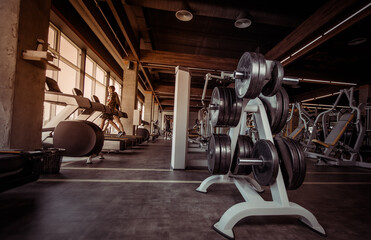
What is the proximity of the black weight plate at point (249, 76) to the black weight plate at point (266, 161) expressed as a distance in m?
0.33

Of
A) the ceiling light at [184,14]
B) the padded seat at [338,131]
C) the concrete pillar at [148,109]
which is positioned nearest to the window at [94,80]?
the concrete pillar at [148,109]

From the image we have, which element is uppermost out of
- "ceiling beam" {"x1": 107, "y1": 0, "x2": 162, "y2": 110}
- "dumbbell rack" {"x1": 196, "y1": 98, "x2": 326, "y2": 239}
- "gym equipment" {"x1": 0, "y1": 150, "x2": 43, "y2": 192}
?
"ceiling beam" {"x1": 107, "y1": 0, "x2": 162, "y2": 110}

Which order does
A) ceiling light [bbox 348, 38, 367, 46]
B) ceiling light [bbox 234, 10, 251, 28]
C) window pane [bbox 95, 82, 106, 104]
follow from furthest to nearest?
window pane [bbox 95, 82, 106, 104]
ceiling light [bbox 348, 38, 367, 46]
ceiling light [bbox 234, 10, 251, 28]

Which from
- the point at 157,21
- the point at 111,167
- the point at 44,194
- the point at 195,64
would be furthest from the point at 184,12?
the point at 44,194

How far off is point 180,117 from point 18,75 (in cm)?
179

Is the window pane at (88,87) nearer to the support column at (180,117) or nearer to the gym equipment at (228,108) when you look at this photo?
the support column at (180,117)

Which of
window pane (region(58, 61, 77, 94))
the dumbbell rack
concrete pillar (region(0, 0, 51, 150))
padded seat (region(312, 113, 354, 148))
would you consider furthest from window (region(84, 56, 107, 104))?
padded seat (region(312, 113, 354, 148))

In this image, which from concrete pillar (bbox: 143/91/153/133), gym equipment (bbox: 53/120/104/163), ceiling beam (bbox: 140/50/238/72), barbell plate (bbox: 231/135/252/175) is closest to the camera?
barbell plate (bbox: 231/135/252/175)

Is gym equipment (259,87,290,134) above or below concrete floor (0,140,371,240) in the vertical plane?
above

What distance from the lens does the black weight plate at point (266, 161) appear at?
1058 millimetres

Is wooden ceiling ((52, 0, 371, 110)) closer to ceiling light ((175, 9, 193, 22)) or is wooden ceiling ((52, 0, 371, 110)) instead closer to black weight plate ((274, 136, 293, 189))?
ceiling light ((175, 9, 193, 22))

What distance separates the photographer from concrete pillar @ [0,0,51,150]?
64.1 inches

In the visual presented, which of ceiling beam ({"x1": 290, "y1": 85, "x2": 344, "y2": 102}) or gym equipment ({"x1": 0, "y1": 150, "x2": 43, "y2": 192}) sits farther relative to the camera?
ceiling beam ({"x1": 290, "y1": 85, "x2": 344, "y2": 102})

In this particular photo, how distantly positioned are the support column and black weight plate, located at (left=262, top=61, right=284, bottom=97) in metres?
1.39
